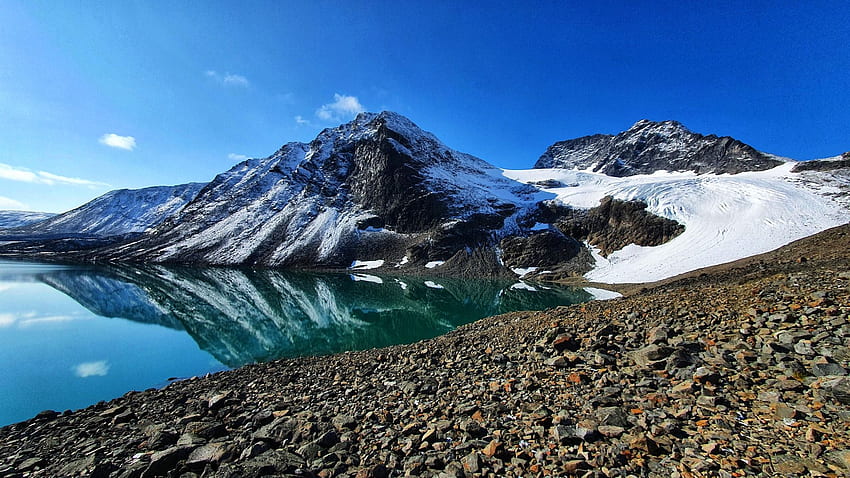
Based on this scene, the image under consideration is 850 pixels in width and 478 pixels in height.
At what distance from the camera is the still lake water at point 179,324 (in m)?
18.6

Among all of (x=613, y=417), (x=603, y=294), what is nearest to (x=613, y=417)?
(x=613, y=417)

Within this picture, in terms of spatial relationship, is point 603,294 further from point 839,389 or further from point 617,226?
point 839,389

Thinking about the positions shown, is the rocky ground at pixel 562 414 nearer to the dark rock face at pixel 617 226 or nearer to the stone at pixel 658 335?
the stone at pixel 658 335

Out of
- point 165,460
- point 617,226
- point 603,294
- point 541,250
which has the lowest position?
point 603,294

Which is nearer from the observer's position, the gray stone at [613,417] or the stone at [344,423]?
the gray stone at [613,417]

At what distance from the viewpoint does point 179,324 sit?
109 feet

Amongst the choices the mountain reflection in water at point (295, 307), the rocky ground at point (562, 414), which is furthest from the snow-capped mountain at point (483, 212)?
the rocky ground at point (562, 414)

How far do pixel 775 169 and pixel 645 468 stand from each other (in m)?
140

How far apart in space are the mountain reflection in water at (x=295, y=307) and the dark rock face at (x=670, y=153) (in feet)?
364

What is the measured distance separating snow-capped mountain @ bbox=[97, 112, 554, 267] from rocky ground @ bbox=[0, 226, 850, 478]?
79.8 metres

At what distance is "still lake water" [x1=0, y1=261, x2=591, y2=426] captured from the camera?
18625 mm

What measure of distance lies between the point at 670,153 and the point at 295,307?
182405 millimetres

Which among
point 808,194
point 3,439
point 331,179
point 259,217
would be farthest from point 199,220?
point 808,194

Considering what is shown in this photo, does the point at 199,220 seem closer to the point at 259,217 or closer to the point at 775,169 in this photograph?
the point at 259,217
